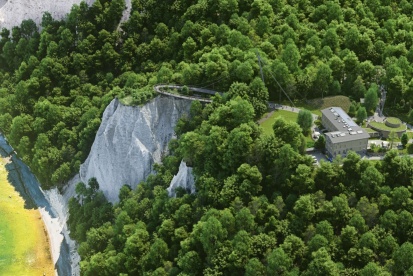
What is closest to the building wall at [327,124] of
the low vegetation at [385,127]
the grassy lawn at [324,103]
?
the grassy lawn at [324,103]

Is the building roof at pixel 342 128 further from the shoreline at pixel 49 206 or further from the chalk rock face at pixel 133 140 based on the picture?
the shoreline at pixel 49 206

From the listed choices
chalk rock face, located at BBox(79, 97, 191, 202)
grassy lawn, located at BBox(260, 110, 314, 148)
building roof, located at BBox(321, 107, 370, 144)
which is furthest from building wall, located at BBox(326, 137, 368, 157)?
chalk rock face, located at BBox(79, 97, 191, 202)

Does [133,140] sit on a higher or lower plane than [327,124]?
lower

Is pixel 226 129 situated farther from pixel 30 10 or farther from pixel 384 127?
pixel 30 10

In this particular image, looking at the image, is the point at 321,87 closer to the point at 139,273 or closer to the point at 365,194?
the point at 365,194

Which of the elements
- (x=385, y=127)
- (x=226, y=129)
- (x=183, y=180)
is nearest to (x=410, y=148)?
(x=385, y=127)

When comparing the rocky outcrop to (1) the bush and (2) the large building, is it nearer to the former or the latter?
(2) the large building

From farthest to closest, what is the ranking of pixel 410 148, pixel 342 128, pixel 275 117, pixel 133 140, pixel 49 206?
pixel 49 206 → pixel 133 140 → pixel 275 117 → pixel 342 128 → pixel 410 148
